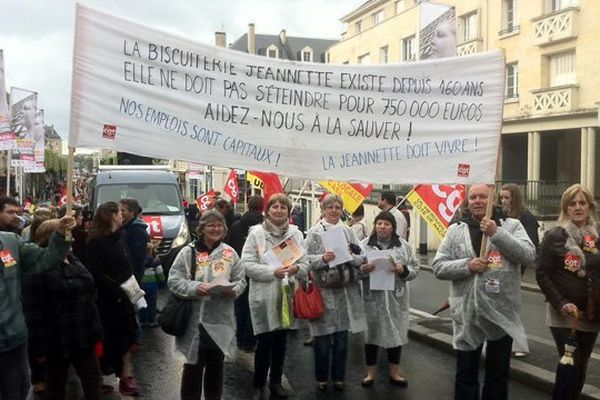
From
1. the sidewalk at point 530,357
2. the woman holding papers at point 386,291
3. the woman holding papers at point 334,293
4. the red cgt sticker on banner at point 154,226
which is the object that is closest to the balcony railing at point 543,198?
the red cgt sticker on banner at point 154,226

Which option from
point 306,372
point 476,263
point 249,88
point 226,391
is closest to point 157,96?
point 249,88

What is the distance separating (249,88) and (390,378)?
337cm

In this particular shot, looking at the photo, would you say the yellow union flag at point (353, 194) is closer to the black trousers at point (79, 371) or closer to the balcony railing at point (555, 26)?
the black trousers at point (79, 371)

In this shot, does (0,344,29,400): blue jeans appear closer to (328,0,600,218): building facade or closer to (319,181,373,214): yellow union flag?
(319,181,373,214): yellow union flag

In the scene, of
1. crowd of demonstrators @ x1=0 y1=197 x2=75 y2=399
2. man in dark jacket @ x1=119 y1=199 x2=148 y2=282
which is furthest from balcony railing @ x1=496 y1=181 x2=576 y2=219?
crowd of demonstrators @ x1=0 y1=197 x2=75 y2=399

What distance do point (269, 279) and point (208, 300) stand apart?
622mm

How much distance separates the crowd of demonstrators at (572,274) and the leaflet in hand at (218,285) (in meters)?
2.35

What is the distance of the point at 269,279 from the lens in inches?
217

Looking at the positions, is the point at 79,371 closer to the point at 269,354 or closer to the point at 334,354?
the point at 269,354

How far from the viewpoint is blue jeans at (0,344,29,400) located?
4188 millimetres

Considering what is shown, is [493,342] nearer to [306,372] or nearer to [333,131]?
[333,131]

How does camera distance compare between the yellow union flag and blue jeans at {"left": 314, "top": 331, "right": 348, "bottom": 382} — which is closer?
blue jeans at {"left": 314, "top": 331, "right": 348, "bottom": 382}

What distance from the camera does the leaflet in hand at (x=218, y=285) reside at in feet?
16.2

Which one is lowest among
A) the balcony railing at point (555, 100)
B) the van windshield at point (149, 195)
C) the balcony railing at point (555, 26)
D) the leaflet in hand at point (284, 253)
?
the leaflet in hand at point (284, 253)
